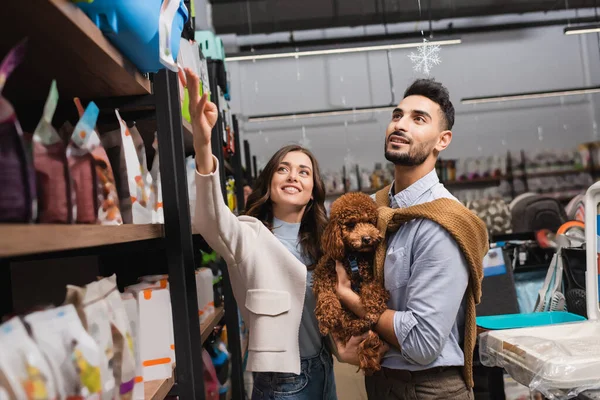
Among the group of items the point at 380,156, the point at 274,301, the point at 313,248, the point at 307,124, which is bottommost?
the point at 274,301

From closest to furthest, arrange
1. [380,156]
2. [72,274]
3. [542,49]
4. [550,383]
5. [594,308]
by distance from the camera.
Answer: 1. [550,383]
2. [72,274]
3. [594,308]
4. [380,156]
5. [542,49]

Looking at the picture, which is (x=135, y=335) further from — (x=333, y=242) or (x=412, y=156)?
(x=412, y=156)

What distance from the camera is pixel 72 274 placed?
1.48 metres

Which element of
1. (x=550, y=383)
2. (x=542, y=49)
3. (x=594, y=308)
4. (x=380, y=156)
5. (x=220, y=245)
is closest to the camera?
(x=550, y=383)

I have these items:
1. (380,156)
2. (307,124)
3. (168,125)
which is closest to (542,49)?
(380,156)

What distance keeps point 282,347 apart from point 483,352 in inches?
27.7

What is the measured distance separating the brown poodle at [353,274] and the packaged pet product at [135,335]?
663mm

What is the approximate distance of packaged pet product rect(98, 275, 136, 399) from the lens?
978 mm

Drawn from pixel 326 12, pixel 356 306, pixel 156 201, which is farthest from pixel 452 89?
pixel 156 201

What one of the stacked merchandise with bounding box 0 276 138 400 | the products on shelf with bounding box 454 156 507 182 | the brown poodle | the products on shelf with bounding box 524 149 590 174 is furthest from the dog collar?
the products on shelf with bounding box 524 149 590 174

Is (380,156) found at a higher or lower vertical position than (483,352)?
higher

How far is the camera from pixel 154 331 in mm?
1263

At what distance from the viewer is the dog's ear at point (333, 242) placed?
1.64 meters

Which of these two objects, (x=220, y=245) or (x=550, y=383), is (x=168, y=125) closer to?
(x=220, y=245)
